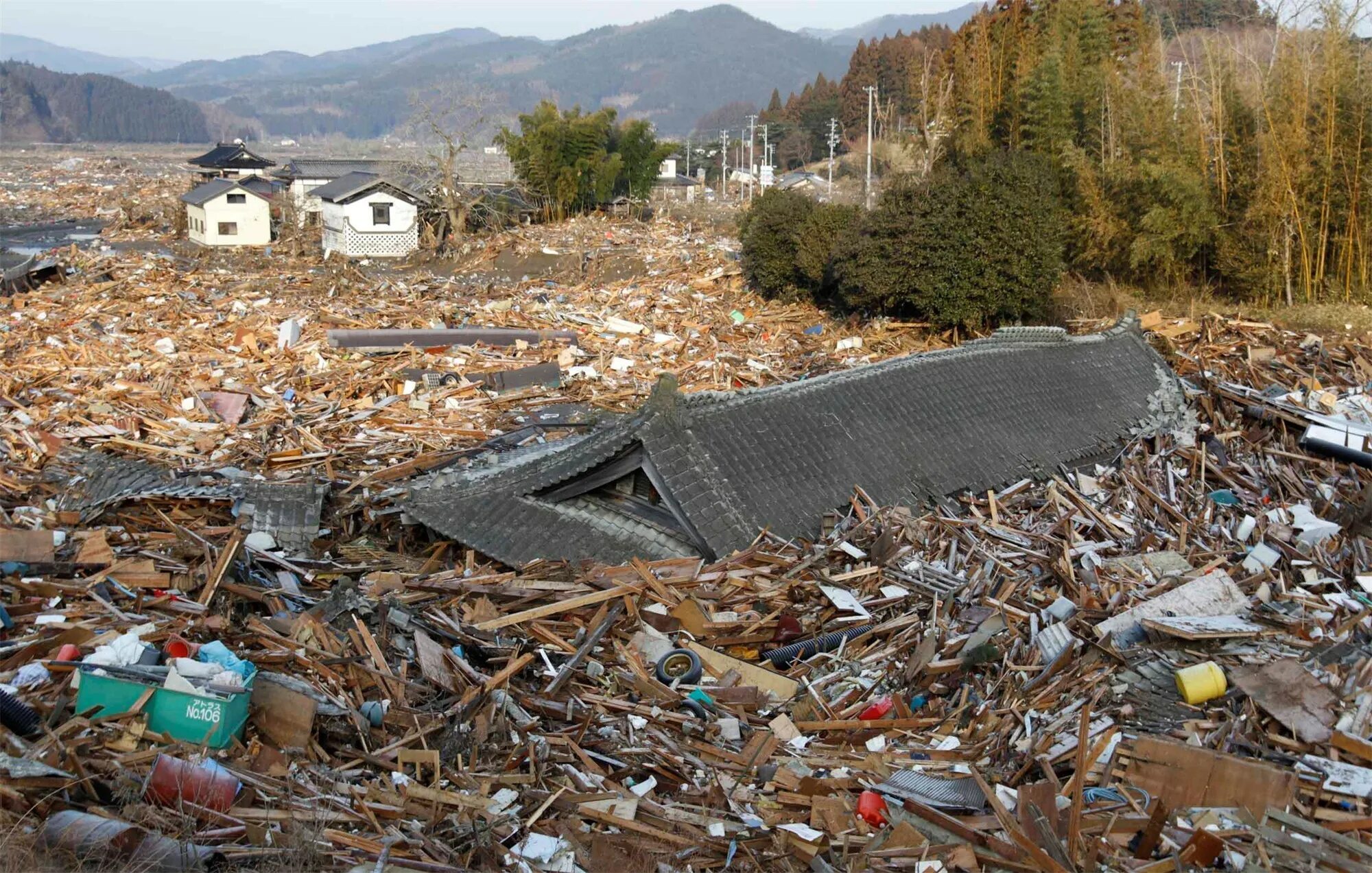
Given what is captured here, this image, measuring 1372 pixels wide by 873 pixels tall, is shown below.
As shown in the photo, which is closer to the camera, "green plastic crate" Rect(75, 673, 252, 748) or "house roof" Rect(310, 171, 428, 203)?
"green plastic crate" Rect(75, 673, 252, 748)

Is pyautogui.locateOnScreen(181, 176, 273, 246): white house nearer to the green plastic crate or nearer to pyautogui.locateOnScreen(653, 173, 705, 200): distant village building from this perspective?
pyautogui.locateOnScreen(653, 173, 705, 200): distant village building

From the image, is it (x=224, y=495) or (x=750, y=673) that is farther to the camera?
(x=224, y=495)

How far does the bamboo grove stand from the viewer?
48.1 ft

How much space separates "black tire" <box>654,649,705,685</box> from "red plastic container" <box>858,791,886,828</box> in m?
1.41

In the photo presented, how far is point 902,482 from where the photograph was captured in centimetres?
816

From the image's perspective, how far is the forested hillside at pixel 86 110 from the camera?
116 m

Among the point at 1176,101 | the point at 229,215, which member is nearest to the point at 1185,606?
the point at 1176,101

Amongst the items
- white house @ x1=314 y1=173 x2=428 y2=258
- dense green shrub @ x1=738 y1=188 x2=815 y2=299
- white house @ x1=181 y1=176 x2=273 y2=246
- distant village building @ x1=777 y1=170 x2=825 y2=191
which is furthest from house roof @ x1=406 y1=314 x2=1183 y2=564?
distant village building @ x1=777 y1=170 x2=825 y2=191

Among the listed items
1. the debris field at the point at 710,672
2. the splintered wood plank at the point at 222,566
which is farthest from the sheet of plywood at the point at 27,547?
the splintered wood plank at the point at 222,566

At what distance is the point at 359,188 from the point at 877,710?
88.1 feet

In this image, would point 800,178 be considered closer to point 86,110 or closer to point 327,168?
point 327,168

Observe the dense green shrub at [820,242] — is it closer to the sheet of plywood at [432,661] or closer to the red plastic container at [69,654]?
the sheet of plywood at [432,661]

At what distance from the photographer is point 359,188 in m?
29.2

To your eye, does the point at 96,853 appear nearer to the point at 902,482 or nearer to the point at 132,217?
the point at 902,482
